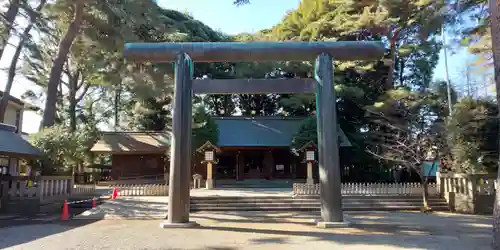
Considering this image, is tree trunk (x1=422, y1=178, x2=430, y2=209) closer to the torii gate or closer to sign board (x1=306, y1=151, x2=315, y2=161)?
the torii gate

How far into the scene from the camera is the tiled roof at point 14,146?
15.2 metres

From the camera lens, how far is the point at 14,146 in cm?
1580

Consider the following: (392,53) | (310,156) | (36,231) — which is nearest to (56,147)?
(36,231)

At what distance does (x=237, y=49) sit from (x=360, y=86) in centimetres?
1965

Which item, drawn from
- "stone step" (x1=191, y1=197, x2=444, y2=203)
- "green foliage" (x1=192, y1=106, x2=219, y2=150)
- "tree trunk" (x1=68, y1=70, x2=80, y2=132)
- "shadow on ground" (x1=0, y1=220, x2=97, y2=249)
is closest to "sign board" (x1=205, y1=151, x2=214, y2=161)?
"green foliage" (x1=192, y1=106, x2=219, y2=150)

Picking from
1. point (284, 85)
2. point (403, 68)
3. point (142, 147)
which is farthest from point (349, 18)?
point (142, 147)

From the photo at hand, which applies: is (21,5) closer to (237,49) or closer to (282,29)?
(237,49)

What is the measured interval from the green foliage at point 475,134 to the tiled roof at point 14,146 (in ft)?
60.0

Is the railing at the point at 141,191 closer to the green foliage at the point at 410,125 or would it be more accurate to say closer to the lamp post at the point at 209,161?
the lamp post at the point at 209,161

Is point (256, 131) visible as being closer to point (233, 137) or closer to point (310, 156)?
point (233, 137)

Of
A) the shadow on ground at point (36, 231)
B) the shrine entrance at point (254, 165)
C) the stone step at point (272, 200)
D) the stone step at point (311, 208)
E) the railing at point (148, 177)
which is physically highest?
A: the shrine entrance at point (254, 165)

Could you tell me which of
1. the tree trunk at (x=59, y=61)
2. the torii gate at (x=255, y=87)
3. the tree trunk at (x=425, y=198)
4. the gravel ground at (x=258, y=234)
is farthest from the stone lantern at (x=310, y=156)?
the tree trunk at (x=59, y=61)

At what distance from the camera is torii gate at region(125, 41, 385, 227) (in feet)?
32.3

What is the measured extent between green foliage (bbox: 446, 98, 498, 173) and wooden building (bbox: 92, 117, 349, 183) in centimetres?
1183
